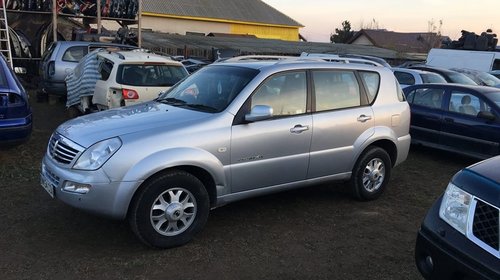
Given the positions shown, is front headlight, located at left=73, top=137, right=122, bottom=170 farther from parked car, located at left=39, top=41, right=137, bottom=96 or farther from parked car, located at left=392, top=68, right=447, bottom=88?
parked car, located at left=392, top=68, right=447, bottom=88

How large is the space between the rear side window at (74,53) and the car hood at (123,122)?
7431mm

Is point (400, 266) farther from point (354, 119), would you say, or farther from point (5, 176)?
point (5, 176)

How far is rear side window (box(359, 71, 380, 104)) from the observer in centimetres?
578

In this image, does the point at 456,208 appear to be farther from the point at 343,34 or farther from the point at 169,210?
the point at 343,34

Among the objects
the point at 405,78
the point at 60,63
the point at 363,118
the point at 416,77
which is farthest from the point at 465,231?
the point at 60,63

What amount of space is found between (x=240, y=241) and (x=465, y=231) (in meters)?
2.26

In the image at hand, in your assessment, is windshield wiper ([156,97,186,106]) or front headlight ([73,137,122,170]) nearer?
front headlight ([73,137,122,170])

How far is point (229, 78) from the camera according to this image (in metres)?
5.09

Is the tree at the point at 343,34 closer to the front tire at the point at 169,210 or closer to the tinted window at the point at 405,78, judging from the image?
the tinted window at the point at 405,78

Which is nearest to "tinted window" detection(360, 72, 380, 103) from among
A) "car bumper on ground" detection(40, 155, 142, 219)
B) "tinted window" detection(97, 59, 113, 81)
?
"car bumper on ground" detection(40, 155, 142, 219)

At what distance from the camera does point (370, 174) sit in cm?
580

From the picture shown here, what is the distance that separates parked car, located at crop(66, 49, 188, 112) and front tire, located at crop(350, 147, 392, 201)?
4045mm

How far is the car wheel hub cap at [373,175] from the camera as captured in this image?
577cm

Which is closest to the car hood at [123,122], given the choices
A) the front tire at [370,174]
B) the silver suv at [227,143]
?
the silver suv at [227,143]
